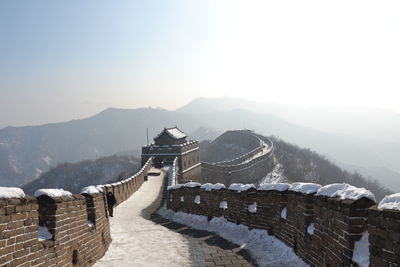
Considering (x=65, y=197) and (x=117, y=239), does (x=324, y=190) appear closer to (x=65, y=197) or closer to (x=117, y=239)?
(x=65, y=197)

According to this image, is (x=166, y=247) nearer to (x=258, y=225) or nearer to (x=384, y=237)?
(x=258, y=225)

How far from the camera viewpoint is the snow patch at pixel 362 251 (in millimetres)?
4114

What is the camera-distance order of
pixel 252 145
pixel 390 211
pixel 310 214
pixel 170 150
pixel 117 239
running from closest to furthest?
pixel 390 211 → pixel 310 214 → pixel 117 239 → pixel 170 150 → pixel 252 145

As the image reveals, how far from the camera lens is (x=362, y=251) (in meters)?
4.28

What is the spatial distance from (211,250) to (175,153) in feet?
103

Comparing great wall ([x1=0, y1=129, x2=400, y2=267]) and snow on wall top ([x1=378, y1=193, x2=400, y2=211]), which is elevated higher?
A: snow on wall top ([x1=378, y1=193, x2=400, y2=211])

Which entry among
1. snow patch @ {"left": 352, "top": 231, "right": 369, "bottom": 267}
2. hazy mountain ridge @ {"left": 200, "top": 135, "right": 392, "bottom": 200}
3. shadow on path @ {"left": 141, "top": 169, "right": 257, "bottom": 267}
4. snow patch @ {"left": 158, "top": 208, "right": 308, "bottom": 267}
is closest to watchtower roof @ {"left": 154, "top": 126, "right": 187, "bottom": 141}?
hazy mountain ridge @ {"left": 200, "top": 135, "right": 392, "bottom": 200}

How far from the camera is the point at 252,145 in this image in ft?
233

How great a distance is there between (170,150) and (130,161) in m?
81.2

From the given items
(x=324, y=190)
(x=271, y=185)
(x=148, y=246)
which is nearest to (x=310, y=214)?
(x=324, y=190)

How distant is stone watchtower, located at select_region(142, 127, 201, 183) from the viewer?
3875cm

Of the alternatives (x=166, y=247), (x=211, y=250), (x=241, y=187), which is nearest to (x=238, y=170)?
(x=241, y=187)

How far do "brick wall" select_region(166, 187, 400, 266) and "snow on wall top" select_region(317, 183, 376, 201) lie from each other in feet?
0.20

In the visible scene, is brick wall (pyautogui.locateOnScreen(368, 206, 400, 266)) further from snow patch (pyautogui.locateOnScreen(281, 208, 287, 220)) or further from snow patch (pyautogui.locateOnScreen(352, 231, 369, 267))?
snow patch (pyautogui.locateOnScreen(281, 208, 287, 220))
